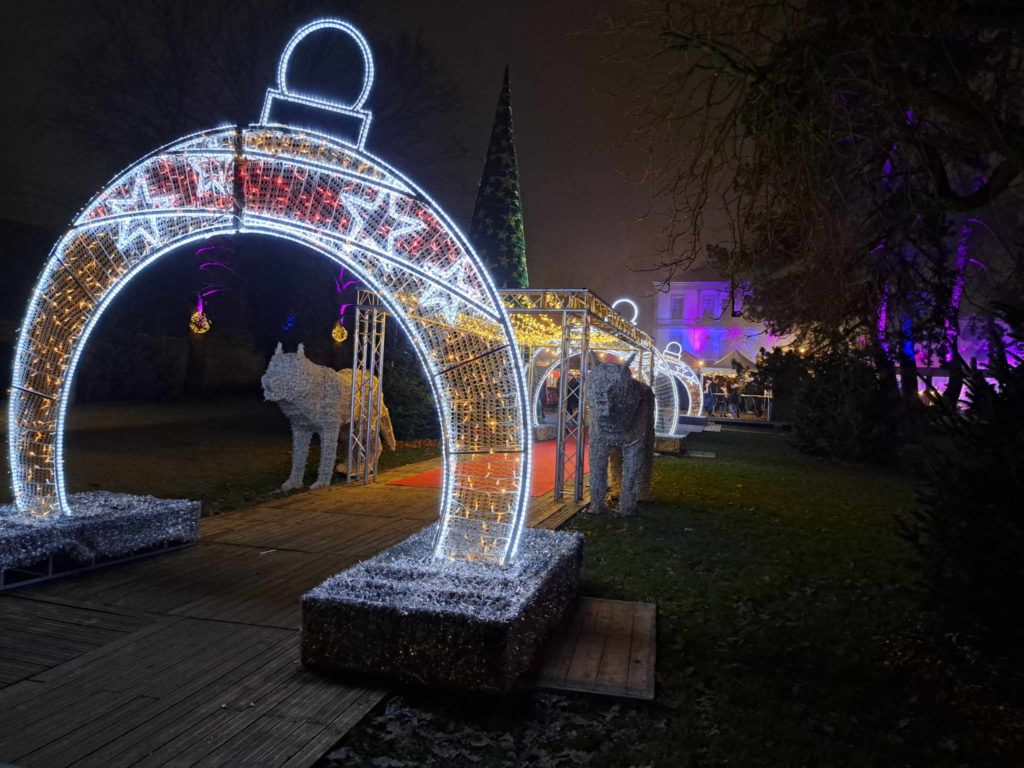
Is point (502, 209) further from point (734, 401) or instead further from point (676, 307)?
point (676, 307)

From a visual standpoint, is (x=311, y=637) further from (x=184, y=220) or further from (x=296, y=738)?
(x=184, y=220)

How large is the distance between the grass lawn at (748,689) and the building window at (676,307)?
144 feet

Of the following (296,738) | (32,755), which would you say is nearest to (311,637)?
(296,738)

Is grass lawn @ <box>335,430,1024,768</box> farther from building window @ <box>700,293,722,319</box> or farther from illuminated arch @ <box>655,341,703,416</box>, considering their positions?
building window @ <box>700,293,722,319</box>

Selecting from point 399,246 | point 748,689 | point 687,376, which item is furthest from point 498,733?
point 687,376

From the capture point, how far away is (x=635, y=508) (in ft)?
30.2

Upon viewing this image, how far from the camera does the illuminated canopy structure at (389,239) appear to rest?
14.0ft

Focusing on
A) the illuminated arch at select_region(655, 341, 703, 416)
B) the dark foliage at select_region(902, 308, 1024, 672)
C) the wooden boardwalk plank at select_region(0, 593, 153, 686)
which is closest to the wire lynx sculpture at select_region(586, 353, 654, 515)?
the dark foliage at select_region(902, 308, 1024, 672)

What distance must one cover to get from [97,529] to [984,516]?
6.13m

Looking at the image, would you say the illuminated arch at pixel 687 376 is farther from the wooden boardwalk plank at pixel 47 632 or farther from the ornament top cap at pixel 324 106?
the wooden boardwalk plank at pixel 47 632

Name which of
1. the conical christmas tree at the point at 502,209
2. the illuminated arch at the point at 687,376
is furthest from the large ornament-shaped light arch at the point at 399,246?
the illuminated arch at the point at 687,376

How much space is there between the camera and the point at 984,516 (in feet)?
13.4

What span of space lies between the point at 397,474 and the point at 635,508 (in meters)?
4.44

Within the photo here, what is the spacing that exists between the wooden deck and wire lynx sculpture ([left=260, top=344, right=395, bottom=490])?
2950 millimetres
